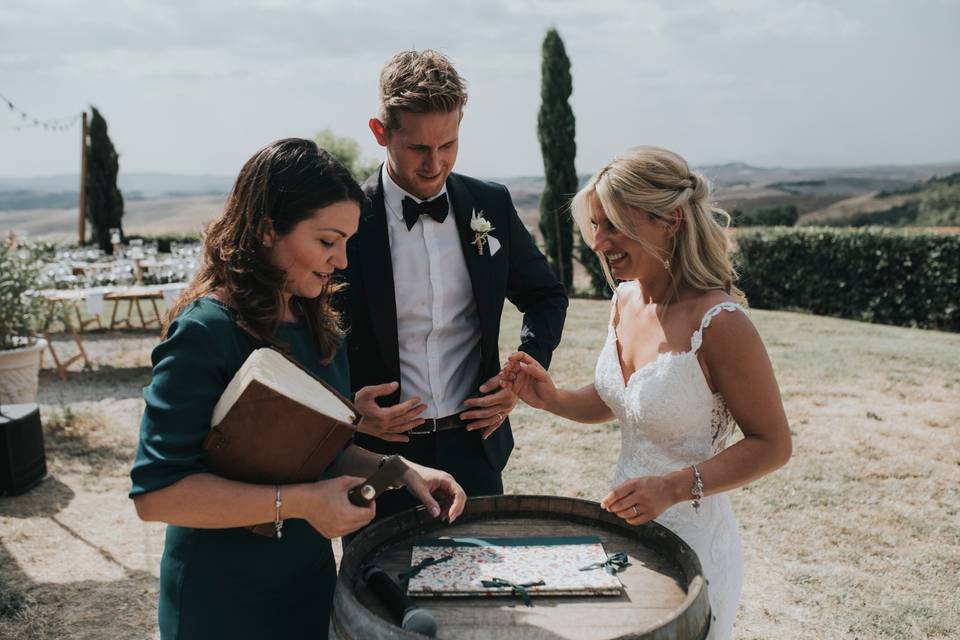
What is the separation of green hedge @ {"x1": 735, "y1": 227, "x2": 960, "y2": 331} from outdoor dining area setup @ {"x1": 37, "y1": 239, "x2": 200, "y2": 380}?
9550mm

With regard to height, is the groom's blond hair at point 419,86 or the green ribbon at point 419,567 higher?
the groom's blond hair at point 419,86

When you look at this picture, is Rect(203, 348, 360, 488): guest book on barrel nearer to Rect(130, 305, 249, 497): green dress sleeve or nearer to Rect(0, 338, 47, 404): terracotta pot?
Rect(130, 305, 249, 497): green dress sleeve

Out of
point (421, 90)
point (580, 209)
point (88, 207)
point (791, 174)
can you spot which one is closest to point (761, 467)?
point (580, 209)

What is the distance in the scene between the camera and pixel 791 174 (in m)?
59.8

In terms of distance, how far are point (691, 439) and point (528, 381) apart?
0.55 meters

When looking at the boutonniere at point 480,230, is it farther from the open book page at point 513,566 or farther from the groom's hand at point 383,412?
the open book page at point 513,566

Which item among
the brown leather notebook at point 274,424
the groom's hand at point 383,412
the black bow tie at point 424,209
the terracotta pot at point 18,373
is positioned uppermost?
the black bow tie at point 424,209

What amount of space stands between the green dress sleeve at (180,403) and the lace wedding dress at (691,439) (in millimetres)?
1296

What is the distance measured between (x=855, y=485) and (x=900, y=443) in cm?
117

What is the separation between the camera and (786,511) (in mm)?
5180

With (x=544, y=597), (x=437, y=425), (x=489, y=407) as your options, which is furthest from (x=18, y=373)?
(x=544, y=597)

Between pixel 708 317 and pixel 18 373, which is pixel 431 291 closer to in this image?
pixel 708 317

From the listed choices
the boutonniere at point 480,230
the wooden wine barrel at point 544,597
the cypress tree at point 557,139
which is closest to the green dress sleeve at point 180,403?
the wooden wine barrel at point 544,597

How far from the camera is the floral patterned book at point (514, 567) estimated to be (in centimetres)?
162
